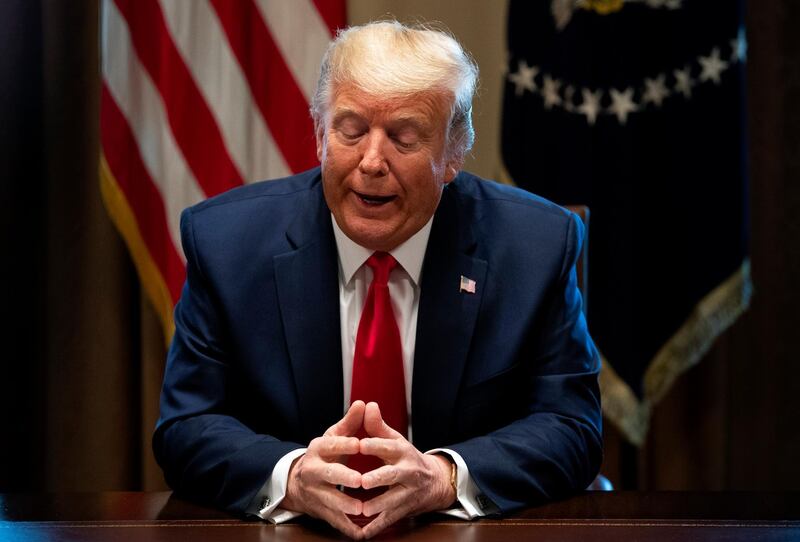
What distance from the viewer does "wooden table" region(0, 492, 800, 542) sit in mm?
1694

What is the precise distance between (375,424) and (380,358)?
12.0 inches

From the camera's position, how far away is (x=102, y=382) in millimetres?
3867

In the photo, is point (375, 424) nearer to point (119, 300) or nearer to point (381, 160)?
point (381, 160)

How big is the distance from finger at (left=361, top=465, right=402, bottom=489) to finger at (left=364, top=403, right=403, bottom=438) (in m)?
0.10

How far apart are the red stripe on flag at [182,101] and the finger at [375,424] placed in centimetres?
191

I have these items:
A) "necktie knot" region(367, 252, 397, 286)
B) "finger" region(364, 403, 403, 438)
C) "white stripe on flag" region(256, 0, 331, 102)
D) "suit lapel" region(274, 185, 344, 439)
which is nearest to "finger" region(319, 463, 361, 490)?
"finger" region(364, 403, 403, 438)

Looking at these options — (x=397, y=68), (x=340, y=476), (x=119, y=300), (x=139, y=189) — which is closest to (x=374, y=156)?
(x=397, y=68)

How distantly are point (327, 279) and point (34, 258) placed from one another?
77.5 inches

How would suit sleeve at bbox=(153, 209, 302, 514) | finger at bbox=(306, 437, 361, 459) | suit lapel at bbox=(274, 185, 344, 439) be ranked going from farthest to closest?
suit lapel at bbox=(274, 185, 344, 439) → suit sleeve at bbox=(153, 209, 302, 514) → finger at bbox=(306, 437, 361, 459)

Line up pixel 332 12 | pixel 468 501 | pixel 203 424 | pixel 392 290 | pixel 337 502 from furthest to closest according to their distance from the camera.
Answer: pixel 332 12
pixel 392 290
pixel 203 424
pixel 468 501
pixel 337 502

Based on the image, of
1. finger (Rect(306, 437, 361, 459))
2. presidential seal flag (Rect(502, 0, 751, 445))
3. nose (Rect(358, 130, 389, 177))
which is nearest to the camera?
finger (Rect(306, 437, 361, 459))

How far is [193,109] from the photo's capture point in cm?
363

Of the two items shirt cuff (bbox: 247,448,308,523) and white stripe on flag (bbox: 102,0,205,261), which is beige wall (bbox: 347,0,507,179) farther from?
shirt cuff (bbox: 247,448,308,523)

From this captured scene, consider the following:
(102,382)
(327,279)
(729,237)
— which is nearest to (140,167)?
(102,382)
